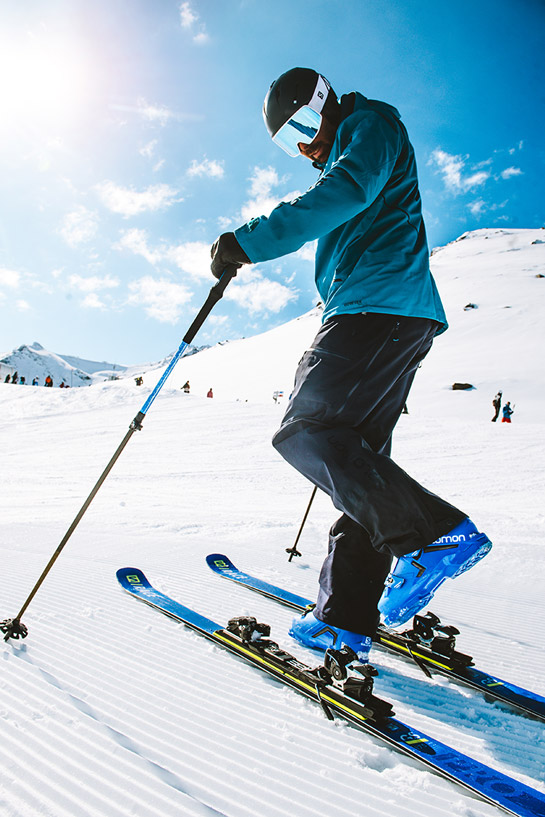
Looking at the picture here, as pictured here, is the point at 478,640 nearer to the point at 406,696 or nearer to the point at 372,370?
the point at 406,696

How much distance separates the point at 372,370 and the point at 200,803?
4.06 ft

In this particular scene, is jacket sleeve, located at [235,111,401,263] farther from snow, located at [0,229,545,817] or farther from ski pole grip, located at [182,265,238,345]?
snow, located at [0,229,545,817]

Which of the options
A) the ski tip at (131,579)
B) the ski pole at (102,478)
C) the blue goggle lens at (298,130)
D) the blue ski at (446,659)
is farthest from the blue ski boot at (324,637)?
the blue goggle lens at (298,130)

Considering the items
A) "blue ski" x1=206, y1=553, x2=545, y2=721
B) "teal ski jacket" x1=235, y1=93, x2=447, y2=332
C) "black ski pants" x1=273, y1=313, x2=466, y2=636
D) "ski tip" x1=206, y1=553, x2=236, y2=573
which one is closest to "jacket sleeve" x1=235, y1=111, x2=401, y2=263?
"teal ski jacket" x1=235, y1=93, x2=447, y2=332

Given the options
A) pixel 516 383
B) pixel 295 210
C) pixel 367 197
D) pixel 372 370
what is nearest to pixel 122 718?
pixel 372 370

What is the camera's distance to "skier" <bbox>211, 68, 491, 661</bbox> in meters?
1.39

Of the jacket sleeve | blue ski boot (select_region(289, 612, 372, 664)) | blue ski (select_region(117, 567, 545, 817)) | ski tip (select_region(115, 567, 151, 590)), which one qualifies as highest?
the jacket sleeve

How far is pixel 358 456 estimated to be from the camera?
141cm

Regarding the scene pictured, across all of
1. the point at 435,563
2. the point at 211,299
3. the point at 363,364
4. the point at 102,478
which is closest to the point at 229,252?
the point at 211,299

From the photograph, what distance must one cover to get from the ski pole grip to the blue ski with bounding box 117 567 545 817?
1.21m

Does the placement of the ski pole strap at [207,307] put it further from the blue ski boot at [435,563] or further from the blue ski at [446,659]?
the blue ski at [446,659]

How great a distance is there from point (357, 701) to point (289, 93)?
2207 millimetres

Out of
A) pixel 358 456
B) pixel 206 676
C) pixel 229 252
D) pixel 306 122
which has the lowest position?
pixel 206 676

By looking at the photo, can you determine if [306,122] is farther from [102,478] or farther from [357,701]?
[357,701]
